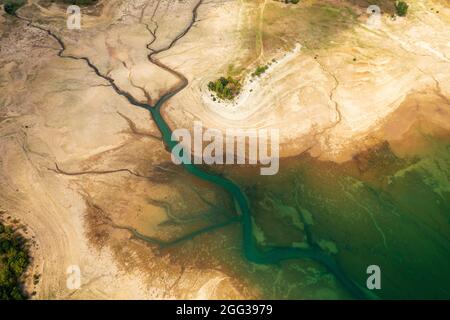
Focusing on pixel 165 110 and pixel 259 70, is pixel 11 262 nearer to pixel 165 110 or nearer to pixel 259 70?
pixel 165 110

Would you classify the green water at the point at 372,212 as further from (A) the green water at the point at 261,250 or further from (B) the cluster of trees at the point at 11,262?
(B) the cluster of trees at the point at 11,262

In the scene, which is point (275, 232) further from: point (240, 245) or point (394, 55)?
point (394, 55)

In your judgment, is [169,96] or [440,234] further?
[169,96]

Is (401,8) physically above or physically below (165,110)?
above

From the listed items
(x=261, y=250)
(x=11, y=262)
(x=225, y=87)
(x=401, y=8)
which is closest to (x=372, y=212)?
(x=261, y=250)
